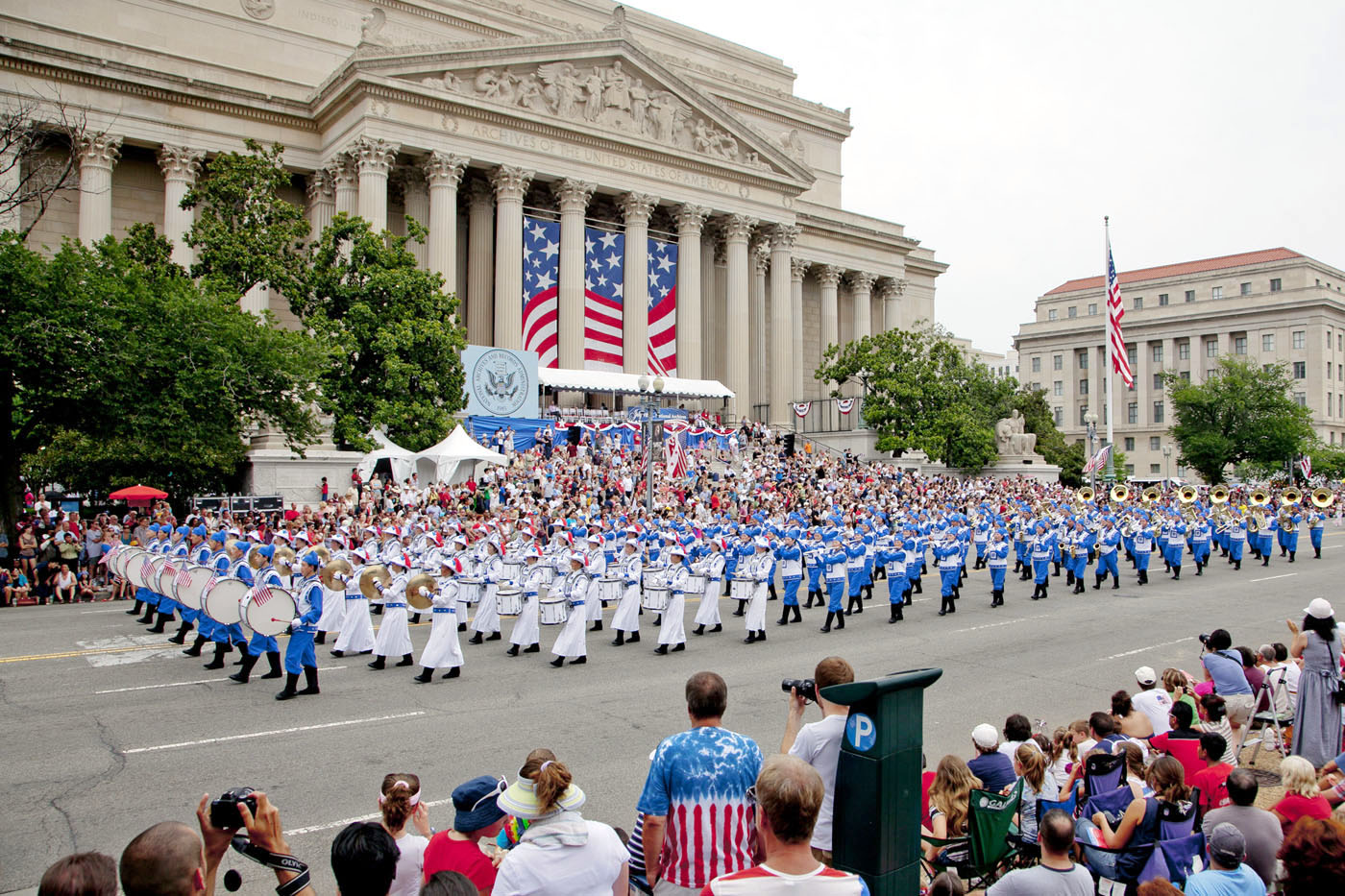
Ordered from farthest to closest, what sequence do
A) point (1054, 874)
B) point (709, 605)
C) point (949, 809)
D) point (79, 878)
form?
point (709, 605) → point (949, 809) → point (1054, 874) → point (79, 878)

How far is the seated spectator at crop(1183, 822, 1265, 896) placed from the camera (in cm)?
468

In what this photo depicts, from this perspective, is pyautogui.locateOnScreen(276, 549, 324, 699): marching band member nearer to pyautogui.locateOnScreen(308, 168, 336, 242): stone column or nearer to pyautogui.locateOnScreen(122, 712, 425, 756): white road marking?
pyautogui.locateOnScreen(122, 712, 425, 756): white road marking

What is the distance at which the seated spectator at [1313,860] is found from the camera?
3.60m

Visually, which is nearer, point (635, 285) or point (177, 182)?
point (177, 182)

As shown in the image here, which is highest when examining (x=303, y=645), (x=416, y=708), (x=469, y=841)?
(x=469, y=841)

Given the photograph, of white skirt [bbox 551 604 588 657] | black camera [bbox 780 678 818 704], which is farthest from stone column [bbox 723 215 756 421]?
black camera [bbox 780 678 818 704]

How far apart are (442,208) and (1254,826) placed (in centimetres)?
3723

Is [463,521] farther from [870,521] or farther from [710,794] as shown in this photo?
[710,794]

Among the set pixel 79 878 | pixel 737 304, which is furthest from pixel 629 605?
pixel 737 304

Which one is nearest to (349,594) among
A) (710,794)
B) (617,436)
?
(710,794)

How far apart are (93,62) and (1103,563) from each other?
39.6 m

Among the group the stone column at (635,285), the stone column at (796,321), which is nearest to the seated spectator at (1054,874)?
the stone column at (635,285)

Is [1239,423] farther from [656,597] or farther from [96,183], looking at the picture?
[96,183]

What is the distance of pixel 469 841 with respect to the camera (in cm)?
428
